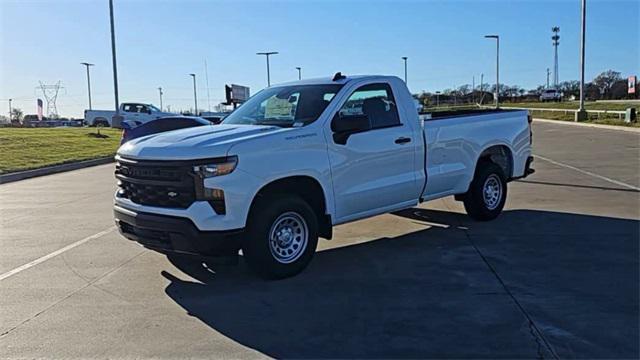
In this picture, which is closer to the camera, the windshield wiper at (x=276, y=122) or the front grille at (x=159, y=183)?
the front grille at (x=159, y=183)

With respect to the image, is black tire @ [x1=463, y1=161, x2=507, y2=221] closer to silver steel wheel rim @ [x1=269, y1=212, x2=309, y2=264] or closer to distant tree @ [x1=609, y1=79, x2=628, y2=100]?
silver steel wheel rim @ [x1=269, y1=212, x2=309, y2=264]

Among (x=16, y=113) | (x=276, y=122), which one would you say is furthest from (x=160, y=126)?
(x=16, y=113)

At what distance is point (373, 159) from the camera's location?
6688mm

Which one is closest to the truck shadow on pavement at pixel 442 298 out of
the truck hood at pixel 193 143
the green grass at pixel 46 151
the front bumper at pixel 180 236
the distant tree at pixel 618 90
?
the front bumper at pixel 180 236

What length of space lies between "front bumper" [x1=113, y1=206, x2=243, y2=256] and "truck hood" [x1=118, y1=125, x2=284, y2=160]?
1.92ft

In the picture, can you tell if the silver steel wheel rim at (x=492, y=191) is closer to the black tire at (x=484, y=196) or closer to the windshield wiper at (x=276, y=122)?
the black tire at (x=484, y=196)

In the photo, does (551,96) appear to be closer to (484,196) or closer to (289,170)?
(484,196)

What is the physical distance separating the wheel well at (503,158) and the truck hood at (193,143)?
3926mm

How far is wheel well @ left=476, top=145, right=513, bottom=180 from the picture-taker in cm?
873

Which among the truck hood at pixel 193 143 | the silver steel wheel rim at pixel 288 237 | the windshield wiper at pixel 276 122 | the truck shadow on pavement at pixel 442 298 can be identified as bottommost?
the truck shadow on pavement at pixel 442 298

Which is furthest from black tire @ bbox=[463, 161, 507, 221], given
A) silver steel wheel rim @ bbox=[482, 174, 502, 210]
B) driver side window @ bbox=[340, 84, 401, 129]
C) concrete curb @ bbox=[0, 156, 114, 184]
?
concrete curb @ bbox=[0, 156, 114, 184]

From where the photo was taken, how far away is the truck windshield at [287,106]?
650 centimetres

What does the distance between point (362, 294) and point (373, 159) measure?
1.84m

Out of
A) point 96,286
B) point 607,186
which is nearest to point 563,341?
point 96,286
